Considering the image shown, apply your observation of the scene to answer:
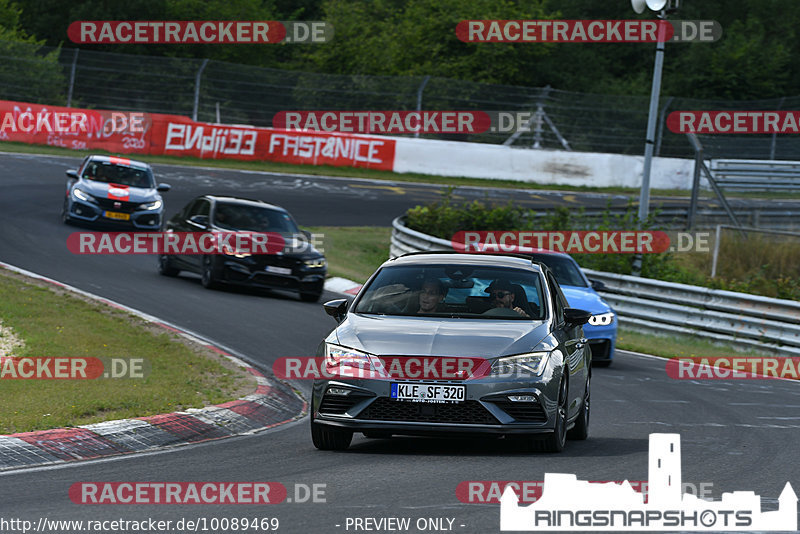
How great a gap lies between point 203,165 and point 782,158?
17.2m

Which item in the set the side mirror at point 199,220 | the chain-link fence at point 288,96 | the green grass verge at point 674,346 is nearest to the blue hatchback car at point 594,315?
the green grass verge at point 674,346

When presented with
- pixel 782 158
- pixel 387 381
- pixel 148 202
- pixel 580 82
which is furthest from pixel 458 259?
pixel 580 82

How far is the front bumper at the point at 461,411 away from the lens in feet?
26.9

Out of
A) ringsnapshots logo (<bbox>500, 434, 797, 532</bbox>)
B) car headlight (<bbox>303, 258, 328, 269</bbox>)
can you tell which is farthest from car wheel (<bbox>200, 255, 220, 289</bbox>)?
ringsnapshots logo (<bbox>500, 434, 797, 532</bbox>)

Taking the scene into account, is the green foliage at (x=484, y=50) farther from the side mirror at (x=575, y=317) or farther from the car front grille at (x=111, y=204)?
the side mirror at (x=575, y=317)

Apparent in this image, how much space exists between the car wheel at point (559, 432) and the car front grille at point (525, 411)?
20 centimetres

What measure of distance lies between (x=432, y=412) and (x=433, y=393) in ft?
0.44

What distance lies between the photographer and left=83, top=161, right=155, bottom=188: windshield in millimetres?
25688

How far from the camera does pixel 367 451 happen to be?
8.73m

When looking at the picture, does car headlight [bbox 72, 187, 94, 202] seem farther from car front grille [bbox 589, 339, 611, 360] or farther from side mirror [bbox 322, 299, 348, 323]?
side mirror [bbox 322, 299, 348, 323]

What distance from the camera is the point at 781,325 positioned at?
18.8 meters

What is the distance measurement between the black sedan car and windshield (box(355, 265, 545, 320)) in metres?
10.2

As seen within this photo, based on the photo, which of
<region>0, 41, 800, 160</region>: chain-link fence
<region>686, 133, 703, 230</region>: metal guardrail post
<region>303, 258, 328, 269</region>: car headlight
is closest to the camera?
<region>303, 258, 328, 269</region>: car headlight

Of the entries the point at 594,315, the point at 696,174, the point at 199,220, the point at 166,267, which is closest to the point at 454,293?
the point at 594,315
